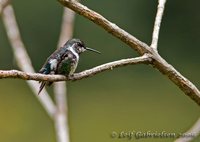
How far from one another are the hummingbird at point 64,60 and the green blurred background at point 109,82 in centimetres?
520

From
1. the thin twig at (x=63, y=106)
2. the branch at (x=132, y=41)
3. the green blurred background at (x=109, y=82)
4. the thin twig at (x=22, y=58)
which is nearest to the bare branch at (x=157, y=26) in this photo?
the branch at (x=132, y=41)

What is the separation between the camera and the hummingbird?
2225 mm

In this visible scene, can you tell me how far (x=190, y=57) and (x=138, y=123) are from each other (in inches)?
104

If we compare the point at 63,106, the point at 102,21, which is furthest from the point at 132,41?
the point at 63,106

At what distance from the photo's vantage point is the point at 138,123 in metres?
8.24

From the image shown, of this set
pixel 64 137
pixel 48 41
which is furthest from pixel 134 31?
pixel 64 137

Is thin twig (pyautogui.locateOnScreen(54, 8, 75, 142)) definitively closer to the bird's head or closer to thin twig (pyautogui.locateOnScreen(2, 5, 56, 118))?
thin twig (pyautogui.locateOnScreen(2, 5, 56, 118))

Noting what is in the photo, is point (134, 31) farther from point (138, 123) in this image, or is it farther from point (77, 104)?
point (138, 123)

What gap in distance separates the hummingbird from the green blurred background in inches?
205

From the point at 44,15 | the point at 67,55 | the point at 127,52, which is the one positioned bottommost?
the point at 67,55

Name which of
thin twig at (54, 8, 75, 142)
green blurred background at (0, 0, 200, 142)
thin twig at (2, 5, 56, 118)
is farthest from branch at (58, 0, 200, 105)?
green blurred background at (0, 0, 200, 142)

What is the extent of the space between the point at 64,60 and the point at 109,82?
7.55 m

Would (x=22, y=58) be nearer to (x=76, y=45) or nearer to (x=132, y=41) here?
(x=76, y=45)

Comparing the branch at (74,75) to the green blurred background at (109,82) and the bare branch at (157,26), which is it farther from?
the green blurred background at (109,82)
